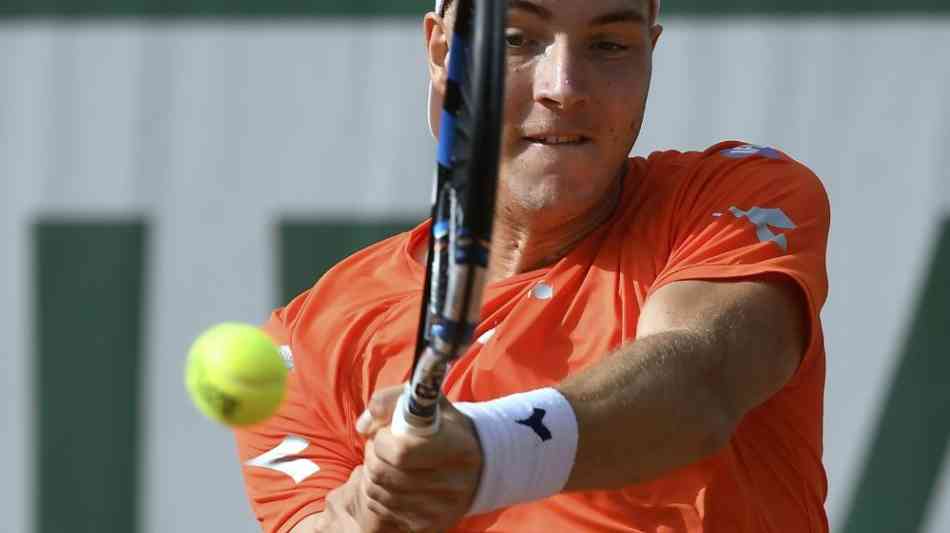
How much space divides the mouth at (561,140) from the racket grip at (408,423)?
0.99m

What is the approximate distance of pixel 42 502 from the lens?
5.60 m

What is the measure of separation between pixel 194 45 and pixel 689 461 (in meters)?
3.44

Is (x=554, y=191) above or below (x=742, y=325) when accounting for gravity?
above

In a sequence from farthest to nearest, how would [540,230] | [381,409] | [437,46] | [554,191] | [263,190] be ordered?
[263,190]
[437,46]
[540,230]
[554,191]
[381,409]

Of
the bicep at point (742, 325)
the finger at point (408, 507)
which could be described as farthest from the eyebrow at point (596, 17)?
the finger at point (408, 507)

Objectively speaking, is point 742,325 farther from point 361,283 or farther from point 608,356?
point 361,283

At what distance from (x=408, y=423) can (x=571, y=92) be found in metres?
1.04

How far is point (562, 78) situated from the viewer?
318 centimetres

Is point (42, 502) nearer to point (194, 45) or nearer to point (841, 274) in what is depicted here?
point (194, 45)

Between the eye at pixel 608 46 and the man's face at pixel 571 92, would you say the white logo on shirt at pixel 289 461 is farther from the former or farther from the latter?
the eye at pixel 608 46

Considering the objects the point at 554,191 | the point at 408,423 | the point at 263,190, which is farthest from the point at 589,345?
the point at 263,190

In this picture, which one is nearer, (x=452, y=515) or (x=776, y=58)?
(x=452, y=515)

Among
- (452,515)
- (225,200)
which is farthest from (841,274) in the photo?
(452,515)

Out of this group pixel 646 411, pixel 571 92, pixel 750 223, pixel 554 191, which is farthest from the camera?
pixel 554 191
